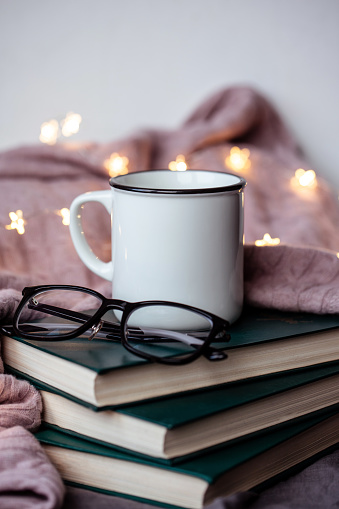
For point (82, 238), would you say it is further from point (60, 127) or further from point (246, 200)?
point (60, 127)

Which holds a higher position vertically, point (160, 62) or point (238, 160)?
point (160, 62)

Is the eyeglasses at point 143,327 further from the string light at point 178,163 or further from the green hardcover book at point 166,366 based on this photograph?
the string light at point 178,163

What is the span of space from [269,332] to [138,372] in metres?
0.16

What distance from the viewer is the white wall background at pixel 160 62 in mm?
1175

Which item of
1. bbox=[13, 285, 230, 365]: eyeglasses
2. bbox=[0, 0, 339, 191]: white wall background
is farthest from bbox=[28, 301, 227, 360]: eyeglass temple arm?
bbox=[0, 0, 339, 191]: white wall background

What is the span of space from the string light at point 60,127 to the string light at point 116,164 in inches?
13.8

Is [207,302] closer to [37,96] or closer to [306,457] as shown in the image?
→ [306,457]

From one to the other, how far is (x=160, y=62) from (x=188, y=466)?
1005 millimetres

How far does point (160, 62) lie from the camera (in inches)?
49.4

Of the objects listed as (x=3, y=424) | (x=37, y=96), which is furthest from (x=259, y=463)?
(x=37, y=96)

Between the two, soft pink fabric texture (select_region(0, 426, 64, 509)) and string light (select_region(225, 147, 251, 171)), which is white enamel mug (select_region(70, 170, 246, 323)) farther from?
string light (select_region(225, 147, 251, 171))

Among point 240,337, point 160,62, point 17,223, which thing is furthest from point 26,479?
point 160,62

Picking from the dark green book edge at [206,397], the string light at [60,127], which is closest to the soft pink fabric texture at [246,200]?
the dark green book edge at [206,397]

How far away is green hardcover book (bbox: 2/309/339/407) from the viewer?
0.49m
